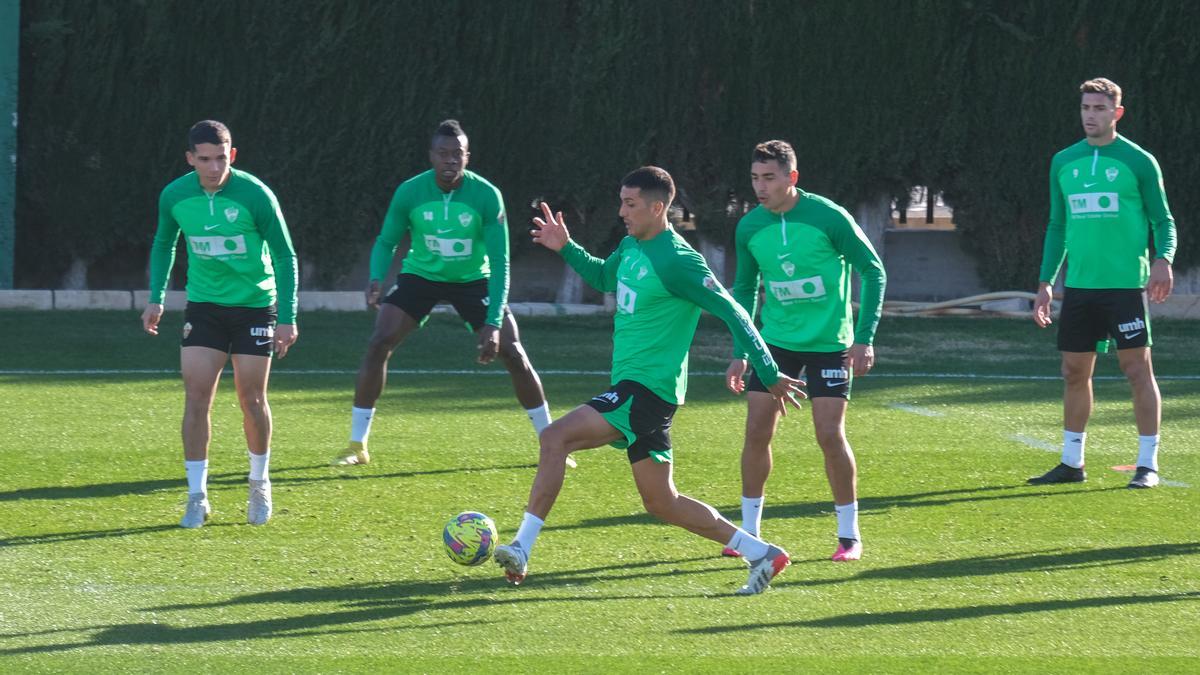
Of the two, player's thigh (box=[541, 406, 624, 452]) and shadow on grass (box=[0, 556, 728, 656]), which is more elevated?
player's thigh (box=[541, 406, 624, 452])

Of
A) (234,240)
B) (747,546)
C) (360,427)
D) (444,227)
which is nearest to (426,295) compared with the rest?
(444,227)

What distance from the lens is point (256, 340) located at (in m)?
8.07

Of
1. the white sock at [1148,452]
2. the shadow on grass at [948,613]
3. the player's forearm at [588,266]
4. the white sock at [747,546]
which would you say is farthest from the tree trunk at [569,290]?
the shadow on grass at [948,613]

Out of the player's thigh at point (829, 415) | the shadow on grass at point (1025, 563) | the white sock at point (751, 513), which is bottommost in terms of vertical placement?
the shadow on grass at point (1025, 563)

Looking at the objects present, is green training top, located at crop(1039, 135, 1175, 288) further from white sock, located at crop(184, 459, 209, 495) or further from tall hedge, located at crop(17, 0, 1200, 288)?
tall hedge, located at crop(17, 0, 1200, 288)

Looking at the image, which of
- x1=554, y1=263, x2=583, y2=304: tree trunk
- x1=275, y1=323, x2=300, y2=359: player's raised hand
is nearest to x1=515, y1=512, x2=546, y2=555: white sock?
x1=275, y1=323, x2=300, y2=359: player's raised hand

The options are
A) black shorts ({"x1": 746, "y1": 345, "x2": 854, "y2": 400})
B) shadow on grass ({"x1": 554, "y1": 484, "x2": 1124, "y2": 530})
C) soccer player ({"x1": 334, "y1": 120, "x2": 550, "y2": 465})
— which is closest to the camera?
black shorts ({"x1": 746, "y1": 345, "x2": 854, "y2": 400})

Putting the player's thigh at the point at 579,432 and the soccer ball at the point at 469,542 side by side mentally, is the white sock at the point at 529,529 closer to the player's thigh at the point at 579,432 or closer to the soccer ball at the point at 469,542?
the soccer ball at the point at 469,542

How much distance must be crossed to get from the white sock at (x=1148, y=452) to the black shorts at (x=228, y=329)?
5002mm

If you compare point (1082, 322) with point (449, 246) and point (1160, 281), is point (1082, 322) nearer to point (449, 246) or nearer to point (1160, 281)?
point (1160, 281)

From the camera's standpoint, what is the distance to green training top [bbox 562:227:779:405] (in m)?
6.36

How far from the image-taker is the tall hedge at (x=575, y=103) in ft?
60.4

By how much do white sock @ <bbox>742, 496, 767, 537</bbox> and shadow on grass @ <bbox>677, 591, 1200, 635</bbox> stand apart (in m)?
1.31

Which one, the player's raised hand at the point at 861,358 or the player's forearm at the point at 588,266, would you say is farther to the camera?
the player's raised hand at the point at 861,358
